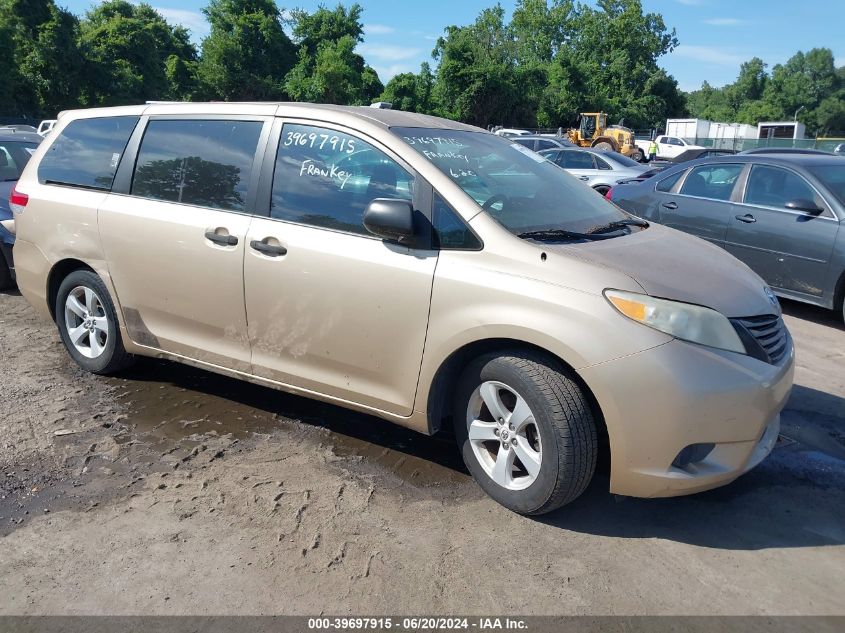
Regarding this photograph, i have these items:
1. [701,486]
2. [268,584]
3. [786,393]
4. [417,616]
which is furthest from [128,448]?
[786,393]

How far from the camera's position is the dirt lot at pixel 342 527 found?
8.64 feet

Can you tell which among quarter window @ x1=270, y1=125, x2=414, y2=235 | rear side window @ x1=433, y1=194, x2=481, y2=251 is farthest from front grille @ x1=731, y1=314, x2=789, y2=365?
quarter window @ x1=270, y1=125, x2=414, y2=235

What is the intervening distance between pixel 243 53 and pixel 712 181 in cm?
5830

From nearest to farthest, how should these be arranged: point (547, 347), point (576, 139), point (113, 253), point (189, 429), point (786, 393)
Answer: point (547, 347)
point (786, 393)
point (189, 429)
point (113, 253)
point (576, 139)

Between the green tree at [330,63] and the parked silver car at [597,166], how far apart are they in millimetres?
38412

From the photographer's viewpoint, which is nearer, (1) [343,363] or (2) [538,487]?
(2) [538,487]

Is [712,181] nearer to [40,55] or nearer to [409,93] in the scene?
[40,55]

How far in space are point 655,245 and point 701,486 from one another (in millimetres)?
1279

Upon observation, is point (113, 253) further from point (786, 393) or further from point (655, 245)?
point (786, 393)

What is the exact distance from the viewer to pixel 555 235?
11.0 feet

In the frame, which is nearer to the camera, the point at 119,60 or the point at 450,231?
the point at 450,231

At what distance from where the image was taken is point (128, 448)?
3781 mm

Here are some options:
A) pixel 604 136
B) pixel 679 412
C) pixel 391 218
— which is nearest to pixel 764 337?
pixel 679 412

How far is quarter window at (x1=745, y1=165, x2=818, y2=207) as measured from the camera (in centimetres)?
668
